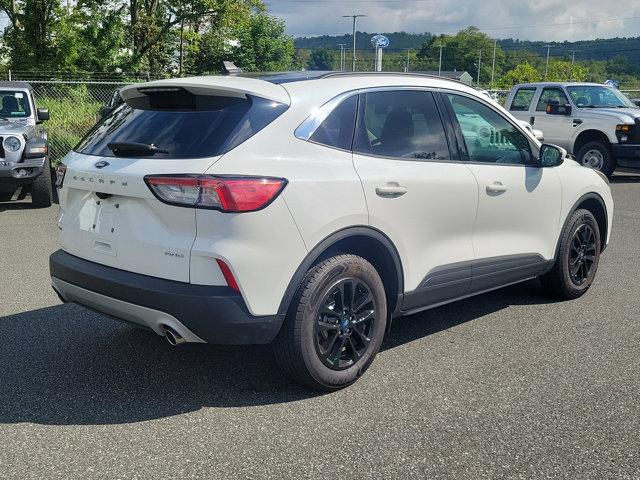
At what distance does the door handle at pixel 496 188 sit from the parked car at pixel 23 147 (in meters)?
7.44

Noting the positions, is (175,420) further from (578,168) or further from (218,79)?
(578,168)

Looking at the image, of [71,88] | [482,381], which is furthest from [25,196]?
[482,381]

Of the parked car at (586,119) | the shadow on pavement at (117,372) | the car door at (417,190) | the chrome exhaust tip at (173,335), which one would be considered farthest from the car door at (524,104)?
the chrome exhaust tip at (173,335)

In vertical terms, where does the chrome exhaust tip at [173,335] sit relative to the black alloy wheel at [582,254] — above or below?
above

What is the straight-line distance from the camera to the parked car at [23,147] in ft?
32.3

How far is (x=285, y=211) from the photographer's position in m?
3.47

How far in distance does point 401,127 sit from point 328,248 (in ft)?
3.29

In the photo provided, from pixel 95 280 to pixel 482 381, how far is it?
7.29 feet

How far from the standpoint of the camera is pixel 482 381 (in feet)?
13.3

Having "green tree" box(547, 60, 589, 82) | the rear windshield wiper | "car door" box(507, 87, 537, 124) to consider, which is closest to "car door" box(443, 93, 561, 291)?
the rear windshield wiper

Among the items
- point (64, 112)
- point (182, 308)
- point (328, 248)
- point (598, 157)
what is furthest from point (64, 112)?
point (182, 308)

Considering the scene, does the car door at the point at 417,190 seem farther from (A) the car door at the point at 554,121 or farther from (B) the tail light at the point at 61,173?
(A) the car door at the point at 554,121

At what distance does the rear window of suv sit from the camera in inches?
138

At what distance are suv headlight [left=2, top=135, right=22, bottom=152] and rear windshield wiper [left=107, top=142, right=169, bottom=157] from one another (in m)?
6.82
